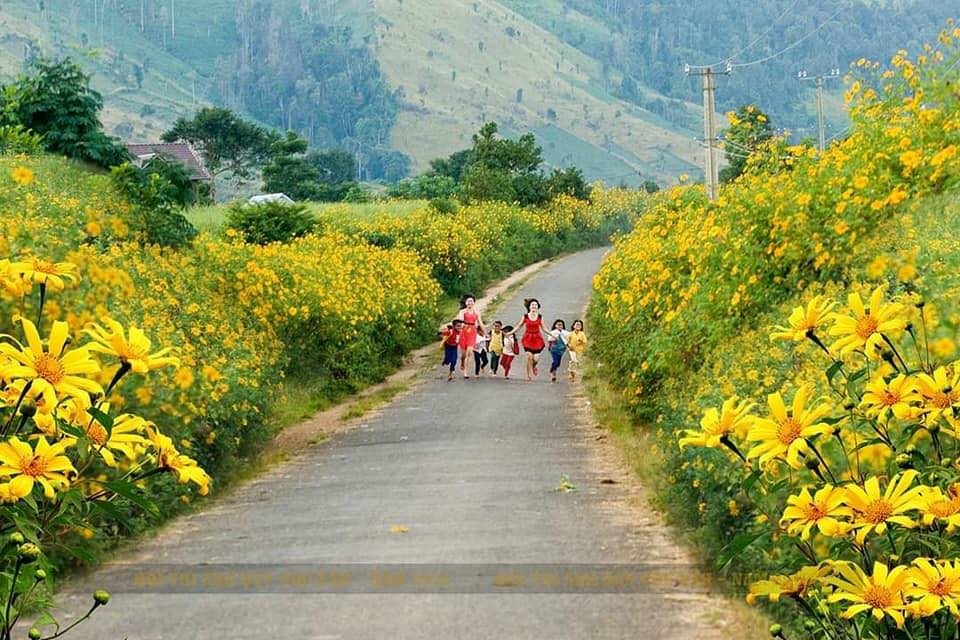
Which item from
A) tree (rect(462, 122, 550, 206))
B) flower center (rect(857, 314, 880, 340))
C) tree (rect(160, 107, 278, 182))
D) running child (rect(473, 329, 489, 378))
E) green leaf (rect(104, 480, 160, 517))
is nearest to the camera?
green leaf (rect(104, 480, 160, 517))

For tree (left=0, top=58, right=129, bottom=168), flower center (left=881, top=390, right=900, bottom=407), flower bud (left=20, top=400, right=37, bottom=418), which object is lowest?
flower center (left=881, top=390, right=900, bottom=407)

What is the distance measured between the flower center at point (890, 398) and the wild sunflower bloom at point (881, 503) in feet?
0.92

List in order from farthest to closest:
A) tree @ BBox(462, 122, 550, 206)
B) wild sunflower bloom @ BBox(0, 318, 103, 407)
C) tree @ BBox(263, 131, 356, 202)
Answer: tree @ BBox(263, 131, 356, 202)
tree @ BBox(462, 122, 550, 206)
wild sunflower bloom @ BBox(0, 318, 103, 407)

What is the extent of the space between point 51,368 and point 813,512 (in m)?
1.52

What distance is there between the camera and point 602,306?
2462 cm

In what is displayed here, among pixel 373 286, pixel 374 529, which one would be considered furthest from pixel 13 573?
pixel 373 286

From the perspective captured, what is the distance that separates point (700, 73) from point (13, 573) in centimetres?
3250

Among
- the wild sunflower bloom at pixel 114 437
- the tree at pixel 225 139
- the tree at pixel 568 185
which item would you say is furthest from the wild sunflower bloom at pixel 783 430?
the tree at pixel 225 139

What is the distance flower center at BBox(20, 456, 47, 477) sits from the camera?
2.60m

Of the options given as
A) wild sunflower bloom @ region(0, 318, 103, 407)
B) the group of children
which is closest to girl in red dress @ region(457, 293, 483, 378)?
the group of children

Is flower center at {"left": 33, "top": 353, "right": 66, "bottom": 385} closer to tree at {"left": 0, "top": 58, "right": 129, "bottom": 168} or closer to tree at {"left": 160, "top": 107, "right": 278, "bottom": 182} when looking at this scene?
tree at {"left": 0, "top": 58, "right": 129, "bottom": 168}

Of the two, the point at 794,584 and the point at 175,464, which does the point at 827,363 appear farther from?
the point at 175,464

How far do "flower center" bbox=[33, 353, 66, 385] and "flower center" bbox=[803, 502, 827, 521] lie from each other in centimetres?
149

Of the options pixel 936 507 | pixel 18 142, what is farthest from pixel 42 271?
pixel 18 142
